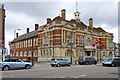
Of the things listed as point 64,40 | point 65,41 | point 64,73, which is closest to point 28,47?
point 65,41

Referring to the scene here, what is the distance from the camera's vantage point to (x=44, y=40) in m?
45.0

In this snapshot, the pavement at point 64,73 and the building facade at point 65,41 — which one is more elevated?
the building facade at point 65,41

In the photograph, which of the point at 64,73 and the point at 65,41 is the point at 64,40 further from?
the point at 64,73

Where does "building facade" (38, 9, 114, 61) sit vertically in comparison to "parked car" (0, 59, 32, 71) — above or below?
above

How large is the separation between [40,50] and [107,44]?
84.7ft

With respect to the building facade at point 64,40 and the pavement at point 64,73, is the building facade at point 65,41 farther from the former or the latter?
→ the pavement at point 64,73

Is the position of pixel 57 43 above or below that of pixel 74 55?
above

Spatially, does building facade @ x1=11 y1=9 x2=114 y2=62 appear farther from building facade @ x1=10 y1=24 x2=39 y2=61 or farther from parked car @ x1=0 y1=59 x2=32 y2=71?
parked car @ x1=0 y1=59 x2=32 y2=71

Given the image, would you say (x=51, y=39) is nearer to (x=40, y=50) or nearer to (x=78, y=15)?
(x=40, y=50)

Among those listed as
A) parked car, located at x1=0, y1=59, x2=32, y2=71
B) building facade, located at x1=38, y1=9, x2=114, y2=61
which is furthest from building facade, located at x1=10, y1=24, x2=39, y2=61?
parked car, located at x1=0, y1=59, x2=32, y2=71

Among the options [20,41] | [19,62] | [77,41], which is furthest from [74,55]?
[20,41]

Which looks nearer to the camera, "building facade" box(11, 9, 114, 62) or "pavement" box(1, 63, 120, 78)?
"pavement" box(1, 63, 120, 78)

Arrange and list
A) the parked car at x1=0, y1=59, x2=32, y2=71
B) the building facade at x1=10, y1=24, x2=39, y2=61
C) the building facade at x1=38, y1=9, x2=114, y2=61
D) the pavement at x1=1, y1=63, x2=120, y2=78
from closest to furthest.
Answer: the pavement at x1=1, y1=63, x2=120, y2=78
the parked car at x1=0, y1=59, x2=32, y2=71
the building facade at x1=38, y1=9, x2=114, y2=61
the building facade at x1=10, y1=24, x2=39, y2=61


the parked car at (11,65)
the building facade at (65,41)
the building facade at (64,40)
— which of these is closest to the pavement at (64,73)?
the parked car at (11,65)
